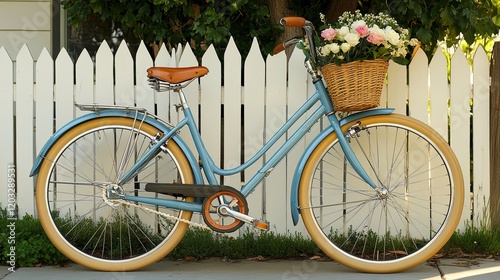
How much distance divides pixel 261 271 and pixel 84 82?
1.58 metres

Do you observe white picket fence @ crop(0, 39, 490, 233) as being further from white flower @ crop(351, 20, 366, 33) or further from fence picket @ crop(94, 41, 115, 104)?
white flower @ crop(351, 20, 366, 33)

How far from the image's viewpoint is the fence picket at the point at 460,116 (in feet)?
15.4

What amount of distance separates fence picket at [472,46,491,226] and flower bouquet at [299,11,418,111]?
0.80 meters

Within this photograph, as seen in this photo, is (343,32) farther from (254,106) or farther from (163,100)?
(163,100)

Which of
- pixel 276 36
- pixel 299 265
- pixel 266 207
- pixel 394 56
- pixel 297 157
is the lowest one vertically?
pixel 299 265

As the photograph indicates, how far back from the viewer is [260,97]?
4695mm

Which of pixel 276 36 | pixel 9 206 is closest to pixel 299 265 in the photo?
pixel 9 206

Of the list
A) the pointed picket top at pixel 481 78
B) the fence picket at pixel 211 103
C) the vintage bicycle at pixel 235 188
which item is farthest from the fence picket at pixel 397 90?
the fence picket at pixel 211 103

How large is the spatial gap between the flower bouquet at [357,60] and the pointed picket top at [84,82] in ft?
4.74

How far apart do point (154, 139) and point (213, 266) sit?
80cm

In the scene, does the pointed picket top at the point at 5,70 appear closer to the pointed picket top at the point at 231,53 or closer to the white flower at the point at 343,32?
the pointed picket top at the point at 231,53

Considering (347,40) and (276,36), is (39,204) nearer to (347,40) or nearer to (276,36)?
(347,40)

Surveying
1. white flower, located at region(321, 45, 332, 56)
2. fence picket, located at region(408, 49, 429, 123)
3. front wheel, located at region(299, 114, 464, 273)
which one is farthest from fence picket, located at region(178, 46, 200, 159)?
fence picket, located at region(408, 49, 429, 123)

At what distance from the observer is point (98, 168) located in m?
4.71
